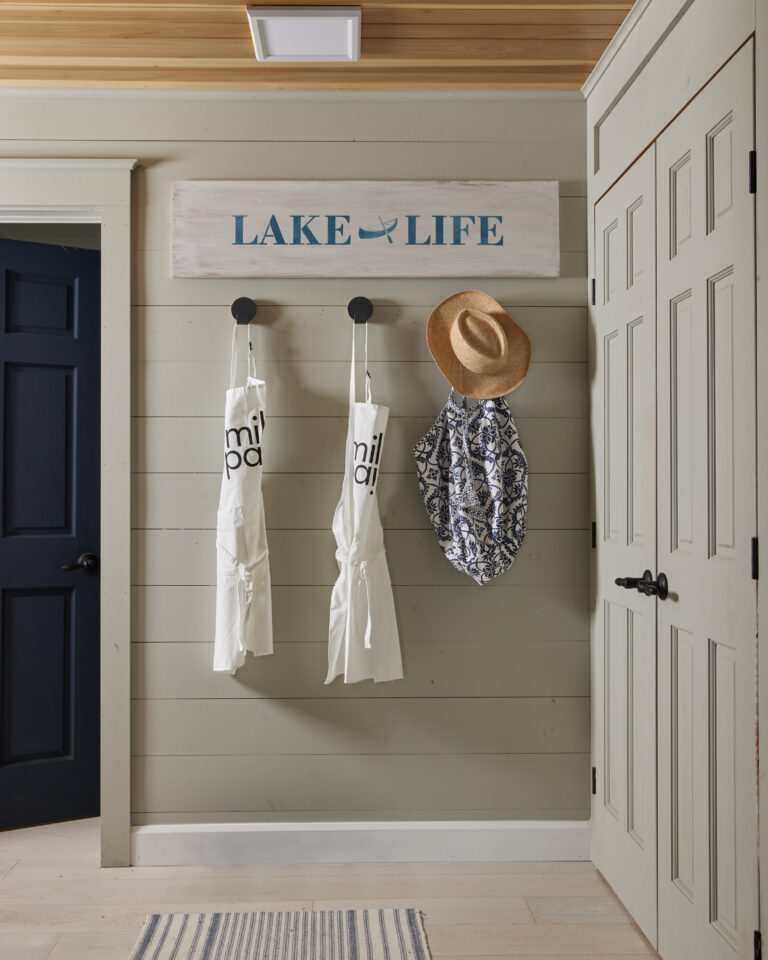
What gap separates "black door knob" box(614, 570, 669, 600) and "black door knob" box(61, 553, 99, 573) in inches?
70.4

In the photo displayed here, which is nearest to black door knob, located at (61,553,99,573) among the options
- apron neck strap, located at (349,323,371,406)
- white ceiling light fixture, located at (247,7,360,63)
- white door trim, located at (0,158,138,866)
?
white door trim, located at (0,158,138,866)

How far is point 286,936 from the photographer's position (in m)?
1.88

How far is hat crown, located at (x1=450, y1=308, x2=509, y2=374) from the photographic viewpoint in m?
2.13

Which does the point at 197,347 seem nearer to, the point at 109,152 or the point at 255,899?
the point at 109,152

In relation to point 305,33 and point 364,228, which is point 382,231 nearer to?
point 364,228

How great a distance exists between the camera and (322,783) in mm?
2295

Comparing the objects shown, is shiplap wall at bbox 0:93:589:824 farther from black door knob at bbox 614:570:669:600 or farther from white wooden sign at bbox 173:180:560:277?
black door knob at bbox 614:570:669:600

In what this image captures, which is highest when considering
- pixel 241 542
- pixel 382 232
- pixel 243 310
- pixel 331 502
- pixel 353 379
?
pixel 382 232

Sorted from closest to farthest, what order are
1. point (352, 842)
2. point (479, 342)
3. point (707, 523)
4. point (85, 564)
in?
point (707, 523) → point (479, 342) → point (352, 842) → point (85, 564)

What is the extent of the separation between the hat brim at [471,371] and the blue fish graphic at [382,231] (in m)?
0.30

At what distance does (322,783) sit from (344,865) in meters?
0.24

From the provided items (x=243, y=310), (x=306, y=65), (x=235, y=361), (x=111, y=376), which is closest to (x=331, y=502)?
(x=235, y=361)

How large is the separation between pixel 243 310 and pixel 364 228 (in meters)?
0.45

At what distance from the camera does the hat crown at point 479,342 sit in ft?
7.00
